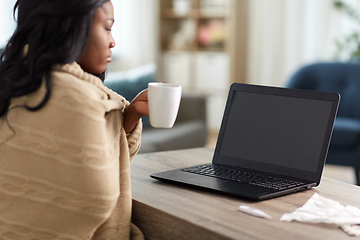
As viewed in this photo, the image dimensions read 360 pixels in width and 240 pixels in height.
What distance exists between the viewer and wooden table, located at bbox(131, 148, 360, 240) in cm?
68

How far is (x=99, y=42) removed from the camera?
84 centimetres

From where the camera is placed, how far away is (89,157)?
728 mm

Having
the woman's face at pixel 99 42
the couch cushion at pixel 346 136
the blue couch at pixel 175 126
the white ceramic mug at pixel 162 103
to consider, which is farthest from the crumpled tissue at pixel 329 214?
the couch cushion at pixel 346 136

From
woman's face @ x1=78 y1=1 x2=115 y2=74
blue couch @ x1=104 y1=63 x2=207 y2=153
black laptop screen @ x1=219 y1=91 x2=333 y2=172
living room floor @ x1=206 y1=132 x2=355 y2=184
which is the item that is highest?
woman's face @ x1=78 y1=1 x2=115 y2=74

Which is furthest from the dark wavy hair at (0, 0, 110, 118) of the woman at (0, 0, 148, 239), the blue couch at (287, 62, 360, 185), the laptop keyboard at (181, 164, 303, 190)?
the blue couch at (287, 62, 360, 185)

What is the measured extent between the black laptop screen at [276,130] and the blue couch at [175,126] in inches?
53.1

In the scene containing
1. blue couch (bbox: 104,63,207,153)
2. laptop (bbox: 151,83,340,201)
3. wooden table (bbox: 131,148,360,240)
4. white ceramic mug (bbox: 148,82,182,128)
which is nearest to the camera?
wooden table (bbox: 131,148,360,240)

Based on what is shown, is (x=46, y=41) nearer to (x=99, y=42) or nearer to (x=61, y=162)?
(x=99, y=42)

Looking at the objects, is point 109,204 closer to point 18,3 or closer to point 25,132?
point 25,132

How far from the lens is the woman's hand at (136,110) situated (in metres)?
0.88

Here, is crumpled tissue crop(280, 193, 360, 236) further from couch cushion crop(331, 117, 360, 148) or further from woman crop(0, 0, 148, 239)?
couch cushion crop(331, 117, 360, 148)

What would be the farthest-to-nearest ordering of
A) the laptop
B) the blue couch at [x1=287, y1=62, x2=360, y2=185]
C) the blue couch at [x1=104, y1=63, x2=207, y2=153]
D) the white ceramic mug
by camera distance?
the blue couch at [x1=287, y1=62, x2=360, y2=185] → the blue couch at [x1=104, y1=63, x2=207, y2=153] → the laptop → the white ceramic mug

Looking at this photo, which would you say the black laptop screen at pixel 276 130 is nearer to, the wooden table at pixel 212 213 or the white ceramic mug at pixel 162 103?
the wooden table at pixel 212 213

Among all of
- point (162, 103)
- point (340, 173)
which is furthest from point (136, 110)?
point (340, 173)
